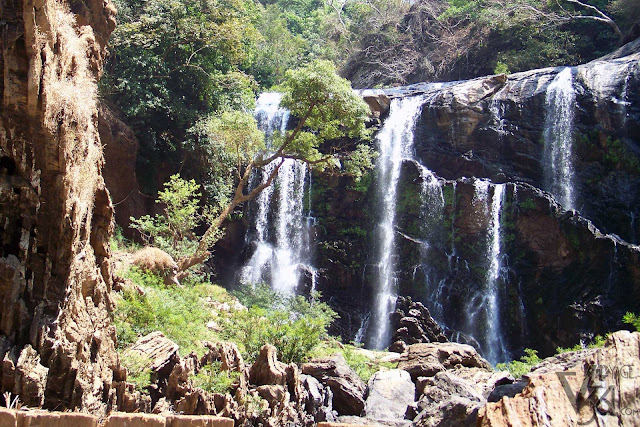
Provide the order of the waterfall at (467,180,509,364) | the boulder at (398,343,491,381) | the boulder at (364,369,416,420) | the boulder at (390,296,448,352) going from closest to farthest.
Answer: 1. the boulder at (364,369,416,420)
2. the boulder at (398,343,491,381)
3. the boulder at (390,296,448,352)
4. the waterfall at (467,180,509,364)

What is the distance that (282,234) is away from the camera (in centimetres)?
2286

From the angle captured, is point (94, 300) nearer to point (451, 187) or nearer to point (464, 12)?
point (451, 187)

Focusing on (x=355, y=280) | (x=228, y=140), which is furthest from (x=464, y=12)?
(x=228, y=140)

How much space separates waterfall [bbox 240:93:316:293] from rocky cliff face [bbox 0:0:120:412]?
1399 centimetres

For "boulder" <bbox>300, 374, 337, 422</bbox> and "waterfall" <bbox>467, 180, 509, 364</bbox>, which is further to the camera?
"waterfall" <bbox>467, 180, 509, 364</bbox>

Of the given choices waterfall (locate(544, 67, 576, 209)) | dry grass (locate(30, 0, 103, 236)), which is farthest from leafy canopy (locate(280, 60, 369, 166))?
dry grass (locate(30, 0, 103, 236))

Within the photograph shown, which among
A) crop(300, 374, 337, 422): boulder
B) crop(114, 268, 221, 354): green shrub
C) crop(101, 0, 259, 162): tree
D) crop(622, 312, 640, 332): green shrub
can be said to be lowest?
crop(300, 374, 337, 422): boulder

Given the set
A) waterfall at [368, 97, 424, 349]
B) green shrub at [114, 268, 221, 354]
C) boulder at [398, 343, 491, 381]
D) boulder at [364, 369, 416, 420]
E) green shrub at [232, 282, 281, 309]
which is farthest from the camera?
waterfall at [368, 97, 424, 349]

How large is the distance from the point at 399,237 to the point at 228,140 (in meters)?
8.16

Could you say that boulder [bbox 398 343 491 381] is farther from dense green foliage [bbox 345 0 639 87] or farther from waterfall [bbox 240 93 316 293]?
dense green foliage [bbox 345 0 639 87]

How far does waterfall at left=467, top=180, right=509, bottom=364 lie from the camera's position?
19.7 metres

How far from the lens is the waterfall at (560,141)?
22172mm

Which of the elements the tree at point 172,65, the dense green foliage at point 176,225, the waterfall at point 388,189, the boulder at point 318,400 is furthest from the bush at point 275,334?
the tree at point 172,65

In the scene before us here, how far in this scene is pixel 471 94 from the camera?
2391 cm
